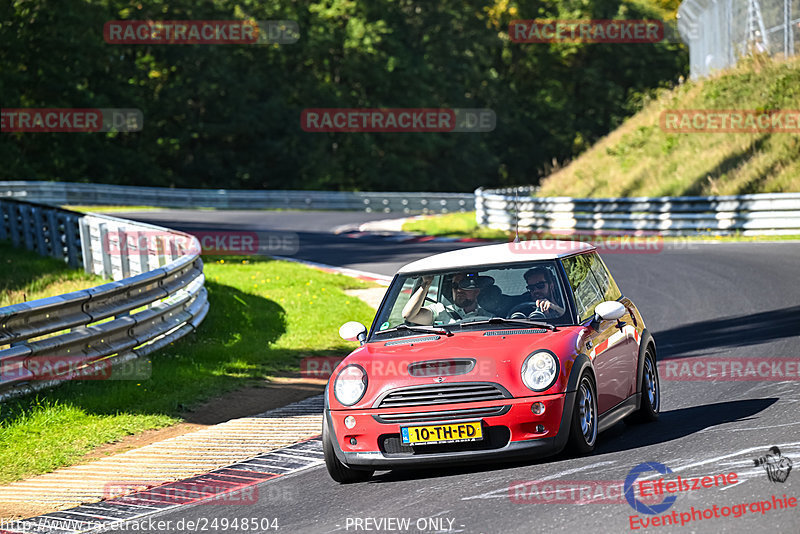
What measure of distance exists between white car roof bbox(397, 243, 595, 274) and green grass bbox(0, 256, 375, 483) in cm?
319

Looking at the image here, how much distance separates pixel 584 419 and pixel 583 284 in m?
1.36

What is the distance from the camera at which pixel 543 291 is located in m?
8.08

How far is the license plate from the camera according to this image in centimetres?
706

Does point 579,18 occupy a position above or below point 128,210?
above

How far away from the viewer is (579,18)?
7556 centimetres

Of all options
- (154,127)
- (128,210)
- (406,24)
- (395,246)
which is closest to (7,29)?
(154,127)

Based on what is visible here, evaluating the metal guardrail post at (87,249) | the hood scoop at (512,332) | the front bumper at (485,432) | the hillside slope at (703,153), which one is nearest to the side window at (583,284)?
the hood scoop at (512,332)

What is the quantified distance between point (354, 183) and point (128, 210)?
29.8m

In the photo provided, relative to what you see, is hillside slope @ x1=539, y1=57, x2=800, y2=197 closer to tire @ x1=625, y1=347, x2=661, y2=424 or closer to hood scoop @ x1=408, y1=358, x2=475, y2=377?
tire @ x1=625, y1=347, x2=661, y2=424

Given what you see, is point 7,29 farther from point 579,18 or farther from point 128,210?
point 579,18

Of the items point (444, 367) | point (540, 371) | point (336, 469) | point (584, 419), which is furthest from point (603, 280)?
point (336, 469)

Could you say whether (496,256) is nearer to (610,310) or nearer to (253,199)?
(610,310)

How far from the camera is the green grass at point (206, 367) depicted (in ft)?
30.5

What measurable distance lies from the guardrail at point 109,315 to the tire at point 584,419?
513 cm
